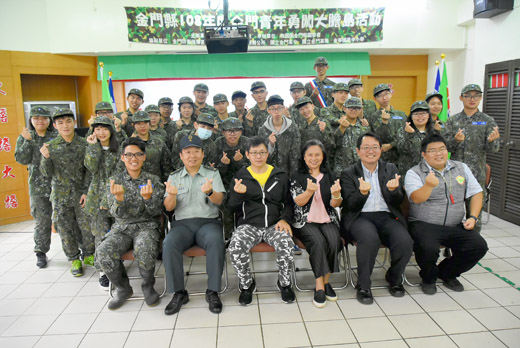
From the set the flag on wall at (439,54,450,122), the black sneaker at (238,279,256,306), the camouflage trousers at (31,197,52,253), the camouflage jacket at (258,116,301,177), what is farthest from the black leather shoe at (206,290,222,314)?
the flag on wall at (439,54,450,122)

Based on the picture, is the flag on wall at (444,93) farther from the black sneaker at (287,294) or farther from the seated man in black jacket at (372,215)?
the black sneaker at (287,294)

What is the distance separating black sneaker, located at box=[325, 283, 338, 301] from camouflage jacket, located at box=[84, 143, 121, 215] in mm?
2231

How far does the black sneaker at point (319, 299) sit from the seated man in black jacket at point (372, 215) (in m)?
0.31

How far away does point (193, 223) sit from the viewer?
3.11 metres

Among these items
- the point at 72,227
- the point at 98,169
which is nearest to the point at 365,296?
the point at 98,169

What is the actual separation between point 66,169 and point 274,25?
4385 mm

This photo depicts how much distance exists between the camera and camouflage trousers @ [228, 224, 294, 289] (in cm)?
292

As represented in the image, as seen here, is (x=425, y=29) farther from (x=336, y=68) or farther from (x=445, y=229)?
(x=445, y=229)

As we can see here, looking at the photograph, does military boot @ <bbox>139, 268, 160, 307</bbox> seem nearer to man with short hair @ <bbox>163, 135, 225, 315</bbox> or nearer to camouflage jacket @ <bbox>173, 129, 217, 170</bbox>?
man with short hair @ <bbox>163, 135, 225, 315</bbox>

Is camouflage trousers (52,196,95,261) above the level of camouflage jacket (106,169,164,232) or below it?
below

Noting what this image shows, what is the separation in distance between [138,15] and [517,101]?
6003 millimetres

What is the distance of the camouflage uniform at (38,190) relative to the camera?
12.6 ft

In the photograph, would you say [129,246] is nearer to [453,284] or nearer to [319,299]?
[319,299]

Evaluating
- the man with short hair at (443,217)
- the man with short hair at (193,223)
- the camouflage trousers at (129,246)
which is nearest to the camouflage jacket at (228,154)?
the man with short hair at (193,223)
